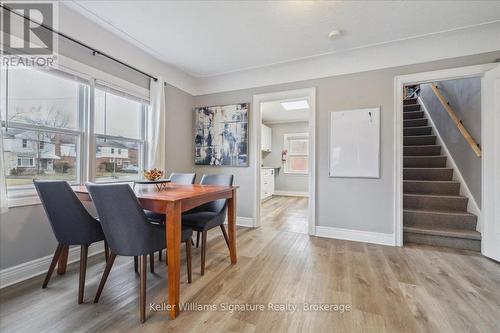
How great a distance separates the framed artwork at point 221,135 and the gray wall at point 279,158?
3428mm

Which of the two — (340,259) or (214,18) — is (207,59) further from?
(340,259)

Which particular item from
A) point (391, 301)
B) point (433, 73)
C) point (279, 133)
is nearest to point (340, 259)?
point (391, 301)

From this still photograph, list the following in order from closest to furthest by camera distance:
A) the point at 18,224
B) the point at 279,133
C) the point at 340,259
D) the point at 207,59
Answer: the point at 18,224, the point at 340,259, the point at 207,59, the point at 279,133

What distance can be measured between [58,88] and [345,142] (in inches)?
134

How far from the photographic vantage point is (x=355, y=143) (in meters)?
3.00

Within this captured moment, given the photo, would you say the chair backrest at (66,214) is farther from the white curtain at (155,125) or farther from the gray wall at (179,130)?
the gray wall at (179,130)

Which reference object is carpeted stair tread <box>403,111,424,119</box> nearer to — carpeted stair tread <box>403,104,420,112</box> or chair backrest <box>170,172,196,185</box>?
carpeted stair tread <box>403,104,420,112</box>

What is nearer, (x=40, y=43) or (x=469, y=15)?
(x=40, y=43)

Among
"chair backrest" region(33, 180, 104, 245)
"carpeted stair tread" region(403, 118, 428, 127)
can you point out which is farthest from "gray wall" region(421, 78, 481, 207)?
"chair backrest" region(33, 180, 104, 245)

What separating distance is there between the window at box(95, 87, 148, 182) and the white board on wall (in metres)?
2.73

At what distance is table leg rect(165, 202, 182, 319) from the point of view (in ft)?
4.76

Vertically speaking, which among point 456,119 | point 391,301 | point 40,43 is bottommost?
point 391,301

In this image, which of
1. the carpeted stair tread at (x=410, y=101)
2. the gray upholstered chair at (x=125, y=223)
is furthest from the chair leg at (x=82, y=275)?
the carpeted stair tread at (x=410, y=101)

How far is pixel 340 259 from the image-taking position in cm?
238
